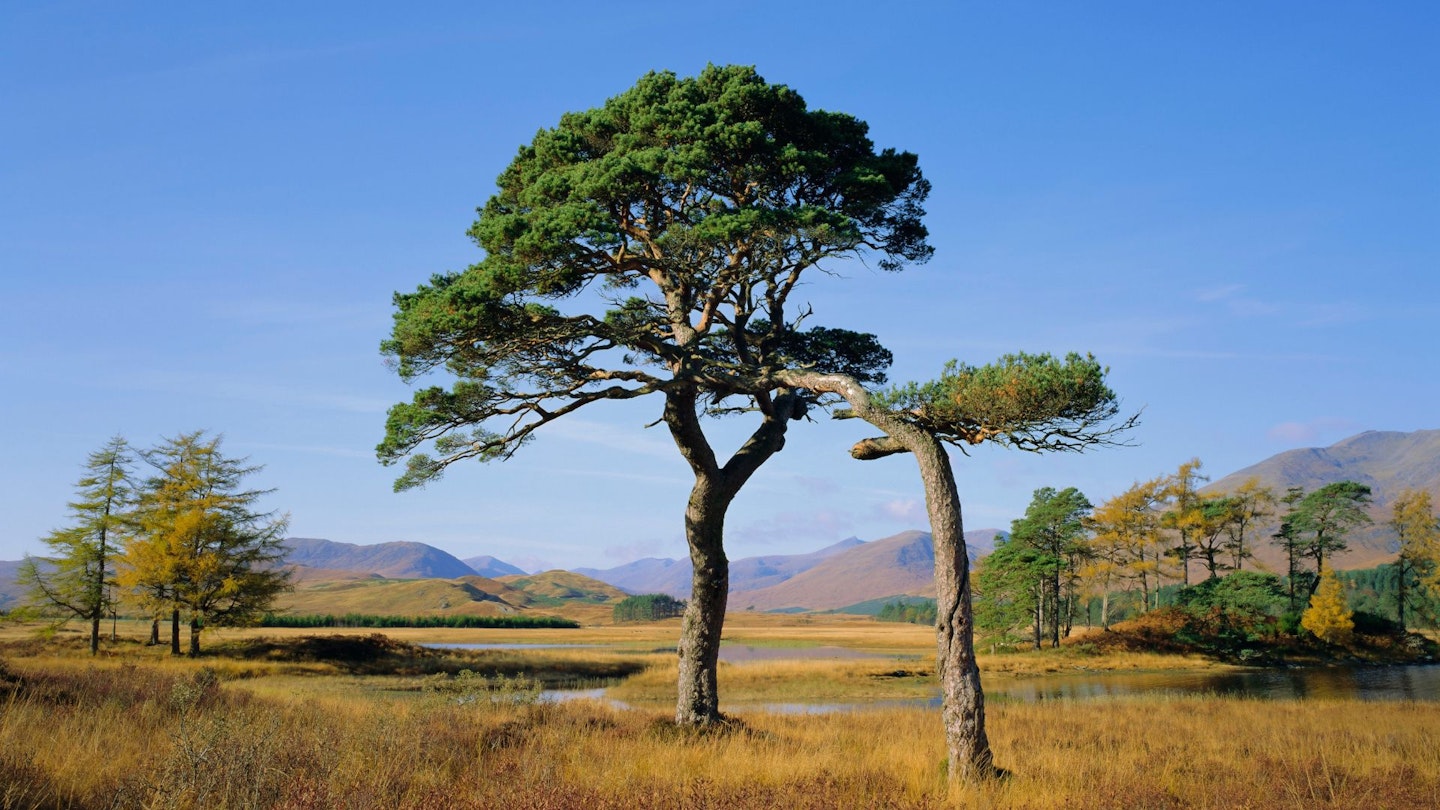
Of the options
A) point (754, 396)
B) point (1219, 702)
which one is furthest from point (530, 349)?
point (1219, 702)

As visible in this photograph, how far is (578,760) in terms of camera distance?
10273mm

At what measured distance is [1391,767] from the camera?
11.8 m

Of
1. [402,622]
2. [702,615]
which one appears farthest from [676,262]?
[402,622]

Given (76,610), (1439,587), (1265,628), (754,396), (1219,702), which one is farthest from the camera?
(1439,587)

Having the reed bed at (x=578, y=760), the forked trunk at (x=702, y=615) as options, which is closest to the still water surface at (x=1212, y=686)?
the forked trunk at (x=702, y=615)

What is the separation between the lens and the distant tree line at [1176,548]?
179ft

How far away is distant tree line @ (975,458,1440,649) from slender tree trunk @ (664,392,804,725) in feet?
142

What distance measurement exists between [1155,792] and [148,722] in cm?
1288

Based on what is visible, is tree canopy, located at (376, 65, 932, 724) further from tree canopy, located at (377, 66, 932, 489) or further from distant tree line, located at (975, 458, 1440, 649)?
distant tree line, located at (975, 458, 1440, 649)

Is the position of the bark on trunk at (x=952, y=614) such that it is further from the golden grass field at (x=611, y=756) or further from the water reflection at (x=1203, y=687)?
the water reflection at (x=1203, y=687)

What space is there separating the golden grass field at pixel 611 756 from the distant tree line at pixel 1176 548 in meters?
35.0

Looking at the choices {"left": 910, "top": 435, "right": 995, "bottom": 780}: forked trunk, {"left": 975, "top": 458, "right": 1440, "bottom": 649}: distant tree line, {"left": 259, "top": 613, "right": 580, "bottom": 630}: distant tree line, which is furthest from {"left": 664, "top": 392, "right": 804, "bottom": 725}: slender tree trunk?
{"left": 259, "top": 613, "right": 580, "bottom": 630}: distant tree line

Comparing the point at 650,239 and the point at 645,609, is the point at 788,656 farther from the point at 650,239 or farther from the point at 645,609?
the point at 645,609

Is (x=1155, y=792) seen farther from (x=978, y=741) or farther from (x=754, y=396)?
(x=754, y=396)
